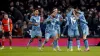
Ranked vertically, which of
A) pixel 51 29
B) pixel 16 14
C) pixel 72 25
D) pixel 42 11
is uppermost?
pixel 42 11

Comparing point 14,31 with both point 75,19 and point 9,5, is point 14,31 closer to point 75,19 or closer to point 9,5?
point 9,5

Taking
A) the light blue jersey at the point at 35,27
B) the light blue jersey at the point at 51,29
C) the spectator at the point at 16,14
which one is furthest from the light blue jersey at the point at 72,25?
the spectator at the point at 16,14

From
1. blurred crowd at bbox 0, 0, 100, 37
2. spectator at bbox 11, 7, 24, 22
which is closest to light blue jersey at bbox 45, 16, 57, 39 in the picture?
blurred crowd at bbox 0, 0, 100, 37

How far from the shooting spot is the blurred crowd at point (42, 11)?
32.2 m

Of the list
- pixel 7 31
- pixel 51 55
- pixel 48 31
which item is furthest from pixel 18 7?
pixel 51 55

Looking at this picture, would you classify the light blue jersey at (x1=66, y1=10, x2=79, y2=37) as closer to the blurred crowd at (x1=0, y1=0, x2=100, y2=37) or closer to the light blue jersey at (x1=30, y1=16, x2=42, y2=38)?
the light blue jersey at (x1=30, y1=16, x2=42, y2=38)

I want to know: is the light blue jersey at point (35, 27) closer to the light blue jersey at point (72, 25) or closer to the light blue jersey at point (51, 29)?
the light blue jersey at point (51, 29)

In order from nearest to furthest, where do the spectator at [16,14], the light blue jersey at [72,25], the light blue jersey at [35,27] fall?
the light blue jersey at [72,25] < the light blue jersey at [35,27] < the spectator at [16,14]

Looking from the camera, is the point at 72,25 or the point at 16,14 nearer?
the point at 72,25

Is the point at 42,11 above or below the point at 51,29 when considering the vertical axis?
above

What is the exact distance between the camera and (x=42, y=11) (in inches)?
1266

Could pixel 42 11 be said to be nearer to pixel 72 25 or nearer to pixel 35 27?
pixel 35 27

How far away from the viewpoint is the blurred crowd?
3222 cm

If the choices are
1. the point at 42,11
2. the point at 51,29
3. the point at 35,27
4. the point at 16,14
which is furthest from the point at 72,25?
the point at 16,14
